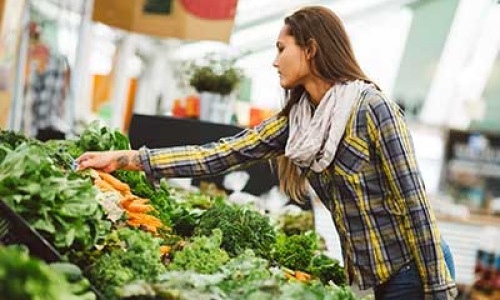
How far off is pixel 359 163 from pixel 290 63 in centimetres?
35

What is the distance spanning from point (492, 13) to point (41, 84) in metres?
7.29

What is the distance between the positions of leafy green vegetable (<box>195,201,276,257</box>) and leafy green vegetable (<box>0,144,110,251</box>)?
55 centimetres

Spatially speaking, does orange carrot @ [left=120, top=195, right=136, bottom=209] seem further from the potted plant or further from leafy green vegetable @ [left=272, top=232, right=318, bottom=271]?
the potted plant

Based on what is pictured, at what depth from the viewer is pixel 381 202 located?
2.45 metres

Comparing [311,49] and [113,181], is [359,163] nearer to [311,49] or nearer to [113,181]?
[311,49]

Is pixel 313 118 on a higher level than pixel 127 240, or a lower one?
higher

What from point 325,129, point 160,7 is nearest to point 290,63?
point 325,129

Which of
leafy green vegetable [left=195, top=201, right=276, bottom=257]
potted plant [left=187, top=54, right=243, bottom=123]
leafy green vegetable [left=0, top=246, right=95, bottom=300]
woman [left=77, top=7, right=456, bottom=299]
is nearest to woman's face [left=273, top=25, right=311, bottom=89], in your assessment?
woman [left=77, top=7, right=456, bottom=299]

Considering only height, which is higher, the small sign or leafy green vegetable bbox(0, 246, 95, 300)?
the small sign

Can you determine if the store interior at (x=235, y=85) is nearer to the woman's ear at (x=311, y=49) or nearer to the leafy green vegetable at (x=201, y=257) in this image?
the leafy green vegetable at (x=201, y=257)

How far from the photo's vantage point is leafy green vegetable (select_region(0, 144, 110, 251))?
190 cm

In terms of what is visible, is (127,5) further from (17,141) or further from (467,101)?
(467,101)

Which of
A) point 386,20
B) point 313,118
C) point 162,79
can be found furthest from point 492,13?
point 313,118

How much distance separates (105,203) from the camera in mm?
2424
